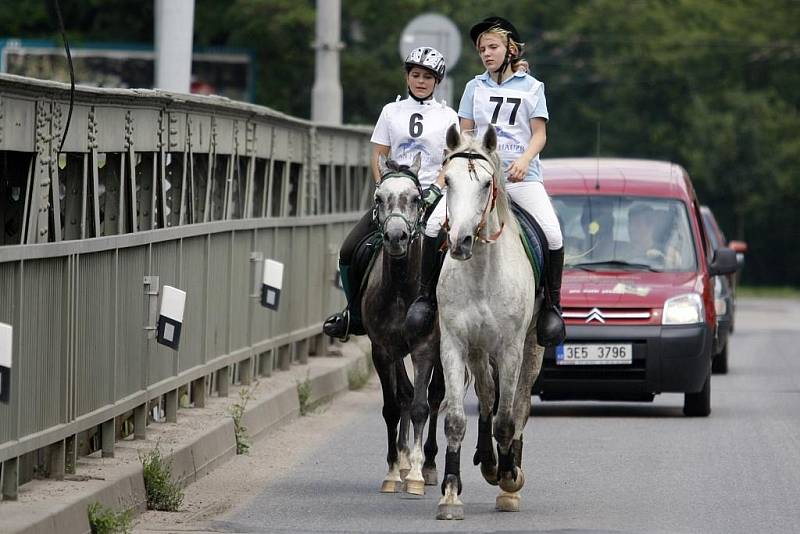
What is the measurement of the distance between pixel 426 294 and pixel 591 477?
1953 mm

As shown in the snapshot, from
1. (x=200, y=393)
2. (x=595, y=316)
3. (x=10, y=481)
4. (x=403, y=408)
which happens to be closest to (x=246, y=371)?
(x=200, y=393)

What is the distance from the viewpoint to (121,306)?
36.4 feet

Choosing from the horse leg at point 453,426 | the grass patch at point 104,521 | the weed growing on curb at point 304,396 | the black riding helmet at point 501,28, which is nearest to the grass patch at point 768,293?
the weed growing on curb at point 304,396

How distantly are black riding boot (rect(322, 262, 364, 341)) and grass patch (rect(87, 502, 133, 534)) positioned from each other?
11.0ft

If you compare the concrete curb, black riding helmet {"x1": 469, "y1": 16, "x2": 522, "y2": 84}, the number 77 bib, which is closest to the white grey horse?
the number 77 bib

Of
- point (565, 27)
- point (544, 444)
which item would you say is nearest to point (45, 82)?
point (544, 444)

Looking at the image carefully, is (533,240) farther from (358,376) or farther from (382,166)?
(358,376)

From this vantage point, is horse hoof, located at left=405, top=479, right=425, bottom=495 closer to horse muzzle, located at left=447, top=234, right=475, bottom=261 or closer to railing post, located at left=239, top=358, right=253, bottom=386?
horse muzzle, located at left=447, top=234, right=475, bottom=261

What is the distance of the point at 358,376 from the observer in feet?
62.1

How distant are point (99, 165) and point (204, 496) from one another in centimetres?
197

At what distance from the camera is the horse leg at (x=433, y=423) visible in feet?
38.9

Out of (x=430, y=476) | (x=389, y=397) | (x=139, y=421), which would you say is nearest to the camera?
(x=139, y=421)

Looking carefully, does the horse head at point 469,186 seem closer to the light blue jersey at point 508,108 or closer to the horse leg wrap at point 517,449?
the light blue jersey at point 508,108

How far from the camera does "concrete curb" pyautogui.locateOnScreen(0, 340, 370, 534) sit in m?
8.67
